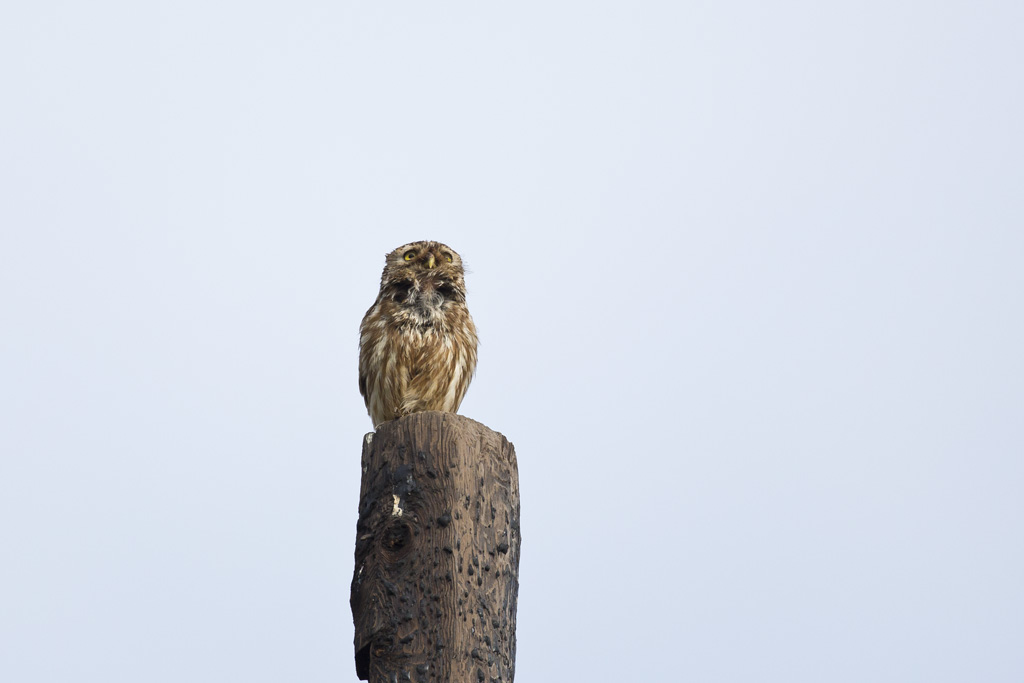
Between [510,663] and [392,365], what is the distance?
3018 mm

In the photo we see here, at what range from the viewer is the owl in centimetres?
629

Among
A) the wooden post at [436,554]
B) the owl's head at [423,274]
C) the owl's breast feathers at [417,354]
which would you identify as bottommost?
the wooden post at [436,554]

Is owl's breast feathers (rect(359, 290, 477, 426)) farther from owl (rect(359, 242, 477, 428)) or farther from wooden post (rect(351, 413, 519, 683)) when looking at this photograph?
wooden post (rect(351, 413, 519, 683))

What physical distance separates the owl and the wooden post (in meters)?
2.38

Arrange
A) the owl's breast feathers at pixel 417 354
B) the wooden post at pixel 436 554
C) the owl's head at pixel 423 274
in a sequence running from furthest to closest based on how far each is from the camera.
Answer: the owl's head at pixel 423 274 < the owl's breast feathers at pixel 417 354 < the wooden post at pixel 436 554

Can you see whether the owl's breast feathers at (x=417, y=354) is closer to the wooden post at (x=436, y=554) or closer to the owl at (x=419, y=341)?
the owl at (x=419, y=341)

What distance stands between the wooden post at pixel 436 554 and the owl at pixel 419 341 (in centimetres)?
238

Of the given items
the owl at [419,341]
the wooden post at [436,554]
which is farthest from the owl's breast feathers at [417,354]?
the wooden post at [436,554]

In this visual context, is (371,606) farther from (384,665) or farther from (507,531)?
(507,531)

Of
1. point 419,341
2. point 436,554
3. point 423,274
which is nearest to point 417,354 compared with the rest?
point 419,341

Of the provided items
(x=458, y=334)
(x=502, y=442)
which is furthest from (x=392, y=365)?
(x=502, y=442)

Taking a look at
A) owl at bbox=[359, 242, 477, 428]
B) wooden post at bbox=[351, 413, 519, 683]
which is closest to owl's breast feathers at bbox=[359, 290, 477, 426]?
owl at bbox=[359, 242, 477, 428]

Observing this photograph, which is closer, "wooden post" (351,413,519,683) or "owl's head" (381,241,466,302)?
"wooden post" (351,413,519,683)

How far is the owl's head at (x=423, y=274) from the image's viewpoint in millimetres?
6645
